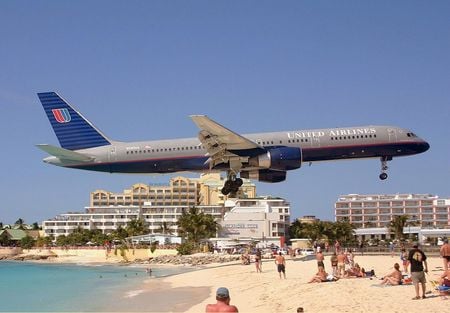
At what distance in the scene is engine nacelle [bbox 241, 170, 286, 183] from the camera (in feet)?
140

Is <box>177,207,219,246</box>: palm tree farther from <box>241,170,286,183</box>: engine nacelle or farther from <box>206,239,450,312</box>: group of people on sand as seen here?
<box>241,170,286,183</box>: engine nacelle

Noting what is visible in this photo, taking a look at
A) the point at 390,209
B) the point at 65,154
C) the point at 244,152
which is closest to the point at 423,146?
the point at 244,152

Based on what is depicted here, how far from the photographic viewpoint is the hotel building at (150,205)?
154 meters

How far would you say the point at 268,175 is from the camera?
42906 millimetres

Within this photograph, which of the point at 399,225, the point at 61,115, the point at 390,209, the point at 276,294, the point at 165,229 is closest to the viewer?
the point at 276,294

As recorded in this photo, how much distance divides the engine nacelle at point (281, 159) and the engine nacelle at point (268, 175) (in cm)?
239

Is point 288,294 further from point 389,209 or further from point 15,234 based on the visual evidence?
point 15,234

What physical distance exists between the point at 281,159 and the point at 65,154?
14470mm

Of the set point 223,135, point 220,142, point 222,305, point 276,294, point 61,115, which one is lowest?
point 276,294

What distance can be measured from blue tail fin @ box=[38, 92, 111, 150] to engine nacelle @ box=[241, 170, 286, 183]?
33.8 feet

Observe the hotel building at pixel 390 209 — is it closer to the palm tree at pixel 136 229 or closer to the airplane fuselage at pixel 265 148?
the palm tree at pixel 136 229

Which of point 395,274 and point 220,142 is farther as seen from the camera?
point 220,142

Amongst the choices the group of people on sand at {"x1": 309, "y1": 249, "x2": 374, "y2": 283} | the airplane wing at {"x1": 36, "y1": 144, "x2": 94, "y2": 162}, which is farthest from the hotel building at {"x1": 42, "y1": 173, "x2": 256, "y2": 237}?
the group of people on sand at {"x1": 309, "y1": 249, "x2": 374, "y2": 283}

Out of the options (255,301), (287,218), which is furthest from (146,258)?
(255,301)
